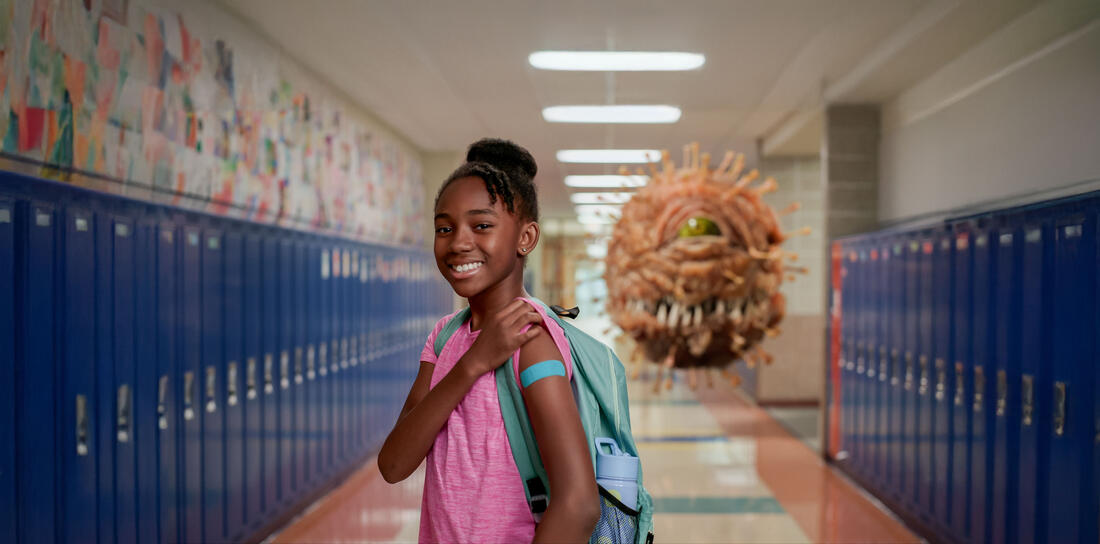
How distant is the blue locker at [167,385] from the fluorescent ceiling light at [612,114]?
3.47 m

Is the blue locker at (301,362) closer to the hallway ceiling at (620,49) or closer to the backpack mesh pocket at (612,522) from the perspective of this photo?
the hallway ceiling at (620,49)

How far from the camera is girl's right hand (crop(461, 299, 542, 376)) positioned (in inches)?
42.4

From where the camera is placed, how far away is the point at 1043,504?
3.16 m

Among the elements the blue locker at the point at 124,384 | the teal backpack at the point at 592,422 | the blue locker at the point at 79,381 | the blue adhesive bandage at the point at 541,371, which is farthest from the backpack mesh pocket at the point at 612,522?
the blue locker at the point at 124,384

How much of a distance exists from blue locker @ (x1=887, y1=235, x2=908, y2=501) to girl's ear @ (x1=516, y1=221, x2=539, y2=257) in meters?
3.95

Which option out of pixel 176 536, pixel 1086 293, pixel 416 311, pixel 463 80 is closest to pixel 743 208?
pixel 1086 293

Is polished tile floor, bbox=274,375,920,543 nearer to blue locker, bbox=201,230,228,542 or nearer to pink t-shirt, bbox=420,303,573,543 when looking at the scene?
blue locker, bbox=201,230,228,542

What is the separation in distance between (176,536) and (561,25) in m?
2.80

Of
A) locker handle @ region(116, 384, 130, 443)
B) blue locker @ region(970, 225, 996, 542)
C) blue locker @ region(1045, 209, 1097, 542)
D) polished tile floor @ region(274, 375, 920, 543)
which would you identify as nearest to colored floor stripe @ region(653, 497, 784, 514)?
polished tile floor @ region(274, 375, 920, 543)

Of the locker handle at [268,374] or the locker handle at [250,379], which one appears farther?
the locker handle at [268,374]

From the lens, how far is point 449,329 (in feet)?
4.16

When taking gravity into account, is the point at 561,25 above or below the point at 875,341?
above

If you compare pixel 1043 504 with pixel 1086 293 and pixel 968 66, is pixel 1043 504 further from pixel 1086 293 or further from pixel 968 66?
pixel 968 66

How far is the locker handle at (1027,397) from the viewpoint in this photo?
3.26m
